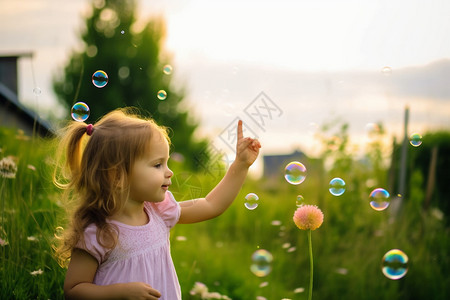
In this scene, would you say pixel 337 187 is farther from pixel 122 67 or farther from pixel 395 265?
pixel 122 67

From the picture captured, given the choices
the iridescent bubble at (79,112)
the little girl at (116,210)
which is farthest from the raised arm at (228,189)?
the iridescent bubble at (79,112)

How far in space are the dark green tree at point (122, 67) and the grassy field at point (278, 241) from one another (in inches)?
325

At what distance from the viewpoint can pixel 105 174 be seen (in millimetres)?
2119

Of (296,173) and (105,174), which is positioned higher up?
(105,174)

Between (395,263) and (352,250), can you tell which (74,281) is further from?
(352,250)

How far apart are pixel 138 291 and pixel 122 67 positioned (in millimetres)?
13122

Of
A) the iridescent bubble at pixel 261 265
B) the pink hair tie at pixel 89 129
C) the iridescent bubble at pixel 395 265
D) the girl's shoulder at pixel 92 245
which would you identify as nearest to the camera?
the girl's shoulder at pixel 92 245

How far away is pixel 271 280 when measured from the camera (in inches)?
187

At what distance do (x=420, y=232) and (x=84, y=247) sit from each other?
4.30 m

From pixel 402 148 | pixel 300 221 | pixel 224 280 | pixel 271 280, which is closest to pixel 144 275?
pixel 300 221

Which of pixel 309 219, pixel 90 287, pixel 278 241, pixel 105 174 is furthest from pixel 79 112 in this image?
pixel 278 241

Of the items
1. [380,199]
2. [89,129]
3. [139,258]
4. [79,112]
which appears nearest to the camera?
[139,258]

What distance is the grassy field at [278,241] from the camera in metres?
2.94

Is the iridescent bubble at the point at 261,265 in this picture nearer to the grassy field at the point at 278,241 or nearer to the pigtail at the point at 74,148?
the grassy field at the point at 278,241
